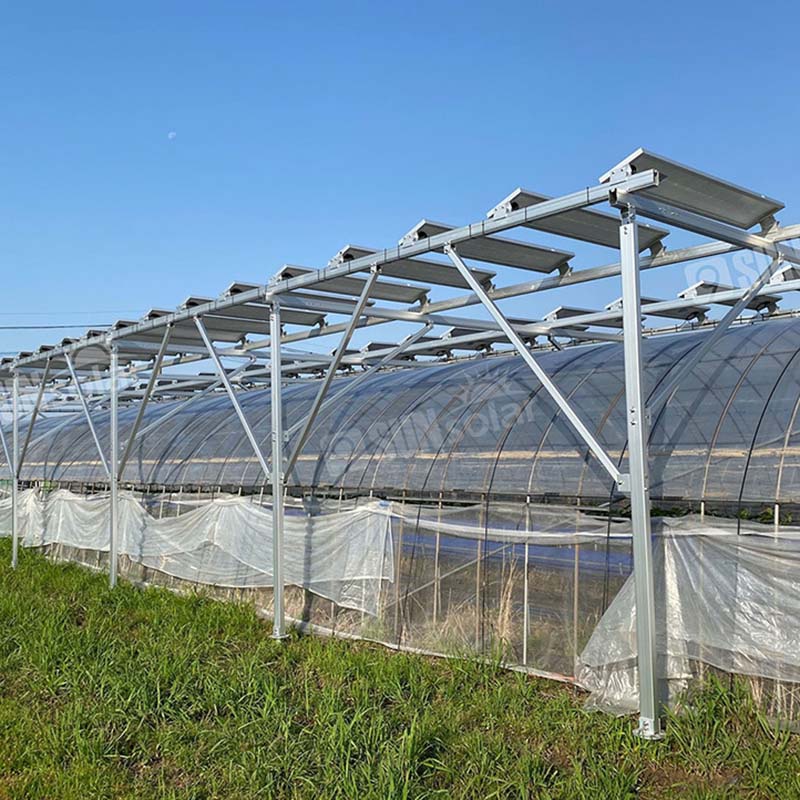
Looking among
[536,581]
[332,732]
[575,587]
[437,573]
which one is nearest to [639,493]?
[575,587]

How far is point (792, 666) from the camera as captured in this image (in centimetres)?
617

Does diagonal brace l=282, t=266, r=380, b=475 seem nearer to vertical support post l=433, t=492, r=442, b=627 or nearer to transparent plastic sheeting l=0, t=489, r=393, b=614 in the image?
transparent plastic sheeting l=0, t=489, r=393, b=614

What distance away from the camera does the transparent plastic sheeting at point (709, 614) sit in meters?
6.29

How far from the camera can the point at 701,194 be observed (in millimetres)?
6836

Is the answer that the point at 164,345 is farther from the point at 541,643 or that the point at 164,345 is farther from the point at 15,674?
the point at 541,643

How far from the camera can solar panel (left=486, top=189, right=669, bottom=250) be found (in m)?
7.28

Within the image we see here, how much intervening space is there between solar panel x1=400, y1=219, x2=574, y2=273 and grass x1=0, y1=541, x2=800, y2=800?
151 inches

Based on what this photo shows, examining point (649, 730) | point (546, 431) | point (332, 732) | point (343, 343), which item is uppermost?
point (343, 343)

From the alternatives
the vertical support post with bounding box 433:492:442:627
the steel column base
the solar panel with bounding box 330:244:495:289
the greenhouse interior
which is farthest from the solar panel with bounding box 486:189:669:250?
the steel column base

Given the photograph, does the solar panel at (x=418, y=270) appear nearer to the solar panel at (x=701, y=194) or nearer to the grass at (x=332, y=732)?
the solar panel at (x=701, y=194)

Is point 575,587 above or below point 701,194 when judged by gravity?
below

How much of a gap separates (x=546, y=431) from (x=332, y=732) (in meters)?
3.60

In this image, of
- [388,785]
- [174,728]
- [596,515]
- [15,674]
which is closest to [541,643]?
[596,515]

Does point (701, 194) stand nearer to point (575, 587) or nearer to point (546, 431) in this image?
point (546, 431)
